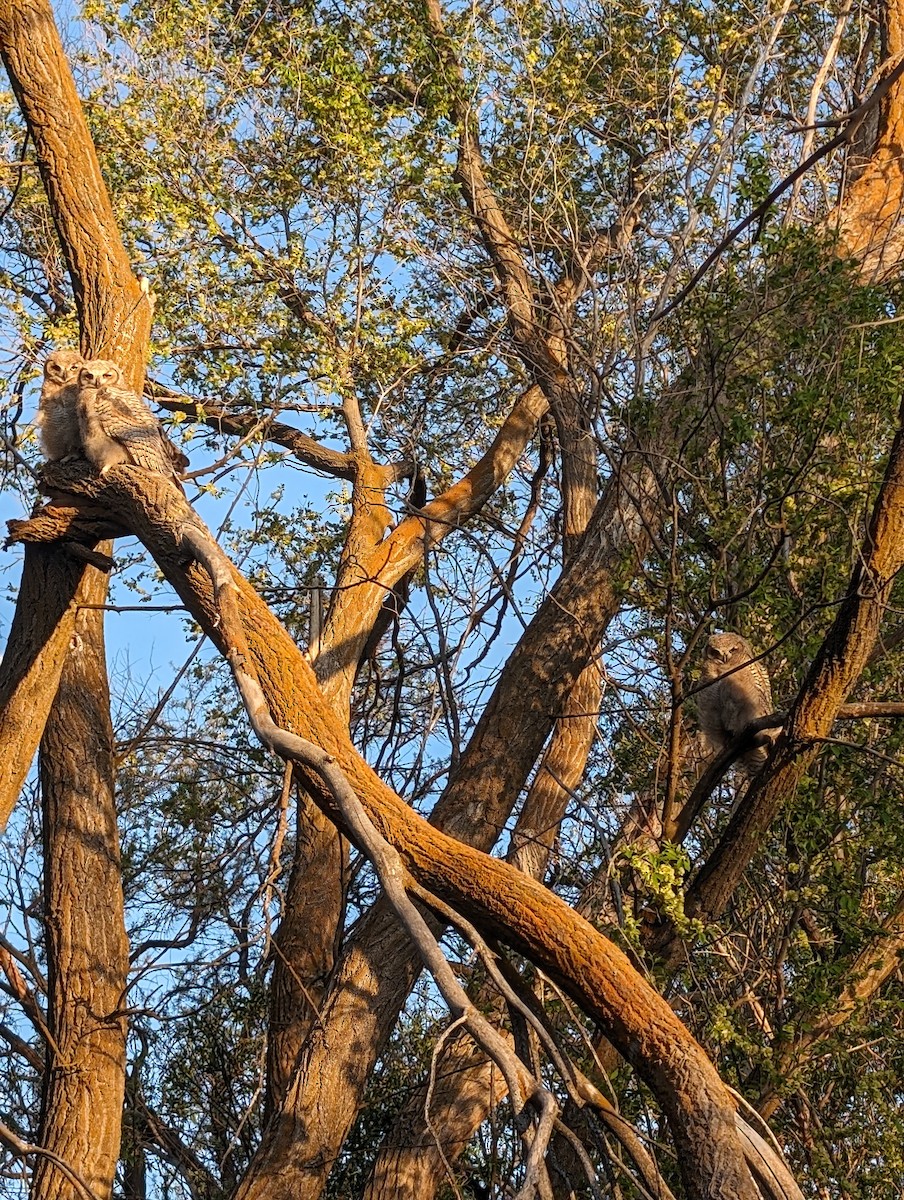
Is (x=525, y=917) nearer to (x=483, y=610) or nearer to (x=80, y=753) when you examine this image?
(x=80, y=753)

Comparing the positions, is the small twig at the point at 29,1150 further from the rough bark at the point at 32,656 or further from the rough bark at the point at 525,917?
the rough bark at the point at 525,917

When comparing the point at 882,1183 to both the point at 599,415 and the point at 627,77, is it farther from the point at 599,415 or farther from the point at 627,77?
the point at 627,77

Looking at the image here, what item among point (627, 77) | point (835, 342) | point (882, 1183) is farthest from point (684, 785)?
point (627, 77)

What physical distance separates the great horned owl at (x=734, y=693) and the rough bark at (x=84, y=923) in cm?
250

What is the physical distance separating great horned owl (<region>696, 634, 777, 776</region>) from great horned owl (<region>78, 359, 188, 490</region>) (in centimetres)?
211

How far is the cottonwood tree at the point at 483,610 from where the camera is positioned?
13.0 feet

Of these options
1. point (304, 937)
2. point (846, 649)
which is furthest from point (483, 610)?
point (846, 649)

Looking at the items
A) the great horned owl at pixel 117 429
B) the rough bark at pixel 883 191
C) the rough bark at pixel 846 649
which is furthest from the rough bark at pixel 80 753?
the rough bark at pixel 883 191

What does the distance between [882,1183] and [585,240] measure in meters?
4.40

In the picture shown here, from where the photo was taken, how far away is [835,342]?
440 cm

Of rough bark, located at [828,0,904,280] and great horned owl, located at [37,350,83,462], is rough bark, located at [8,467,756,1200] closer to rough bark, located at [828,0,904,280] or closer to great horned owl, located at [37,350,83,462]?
great horned owl, located at [37,350,83,462]

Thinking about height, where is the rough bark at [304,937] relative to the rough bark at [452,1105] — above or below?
above

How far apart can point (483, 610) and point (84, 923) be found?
3052mm

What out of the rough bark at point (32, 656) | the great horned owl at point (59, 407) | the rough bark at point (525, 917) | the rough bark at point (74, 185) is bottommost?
the rough bark at point (525, 917)
